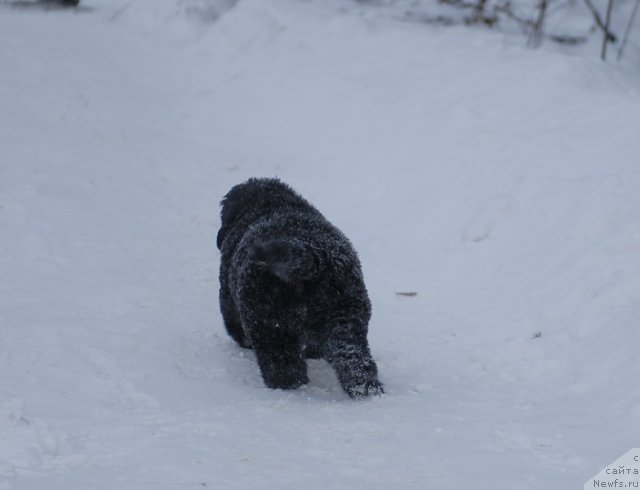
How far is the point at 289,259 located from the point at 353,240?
358 centimetres

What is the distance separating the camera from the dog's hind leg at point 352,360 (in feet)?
16.4

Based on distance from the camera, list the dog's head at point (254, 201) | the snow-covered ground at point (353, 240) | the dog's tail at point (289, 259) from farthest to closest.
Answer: the dog's head at point (254, 201), the dog's tail at point (289, 259), the snow-covered ground at point (353, 240)

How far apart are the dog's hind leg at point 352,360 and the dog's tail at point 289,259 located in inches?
15.5

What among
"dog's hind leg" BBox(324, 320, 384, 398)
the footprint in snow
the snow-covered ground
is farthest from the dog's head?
the footprint in snow

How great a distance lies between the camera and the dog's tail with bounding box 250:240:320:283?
16.1 feet

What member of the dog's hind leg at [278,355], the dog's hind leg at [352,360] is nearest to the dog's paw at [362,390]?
the dog's hind leg at [352,360]

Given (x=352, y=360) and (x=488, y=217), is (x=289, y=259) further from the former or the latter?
(x=488, y=217)

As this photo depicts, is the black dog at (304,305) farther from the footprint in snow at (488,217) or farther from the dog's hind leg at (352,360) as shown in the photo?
the footprint in snow at (488,217)

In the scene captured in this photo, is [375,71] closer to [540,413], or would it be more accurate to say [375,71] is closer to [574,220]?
[574,220]

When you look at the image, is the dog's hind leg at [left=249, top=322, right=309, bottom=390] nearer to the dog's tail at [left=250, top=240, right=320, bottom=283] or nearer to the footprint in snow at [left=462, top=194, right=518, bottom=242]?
the dog's tail at [left=250, top=240, right=320, bottom=283]

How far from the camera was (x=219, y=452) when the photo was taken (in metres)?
4.12

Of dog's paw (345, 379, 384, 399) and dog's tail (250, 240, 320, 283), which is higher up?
dog's tail (250, 240, 320, 283)

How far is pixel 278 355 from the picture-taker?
5.28 meters

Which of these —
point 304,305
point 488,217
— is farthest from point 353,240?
point 304,305
